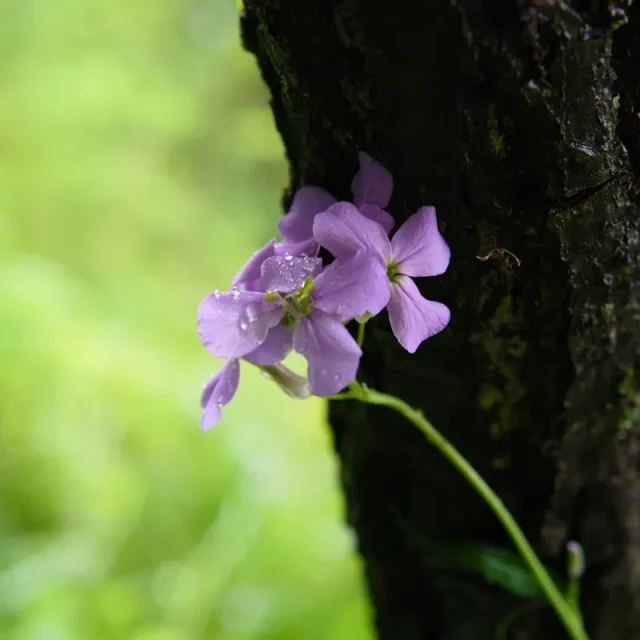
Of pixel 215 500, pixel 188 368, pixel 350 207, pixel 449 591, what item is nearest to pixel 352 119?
pixel 350 207

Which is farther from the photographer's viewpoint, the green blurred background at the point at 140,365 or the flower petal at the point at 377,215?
the green blurred background at the point at 140,365

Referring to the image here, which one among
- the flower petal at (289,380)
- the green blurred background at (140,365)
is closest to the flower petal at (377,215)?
the flower petal at (289,380)

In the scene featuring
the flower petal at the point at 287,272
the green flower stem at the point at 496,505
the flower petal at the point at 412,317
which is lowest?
the green flower stem at the point at 496,505

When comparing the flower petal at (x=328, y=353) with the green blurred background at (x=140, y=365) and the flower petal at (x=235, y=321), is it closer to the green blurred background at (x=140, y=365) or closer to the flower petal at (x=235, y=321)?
the flower petal at (x=235, y=321)

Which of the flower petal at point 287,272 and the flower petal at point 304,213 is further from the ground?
the flower petal at point 304,213

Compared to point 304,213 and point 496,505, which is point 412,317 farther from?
point 496,505

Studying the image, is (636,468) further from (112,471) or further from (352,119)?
(112,471)

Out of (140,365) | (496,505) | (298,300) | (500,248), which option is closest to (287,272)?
(298,300)

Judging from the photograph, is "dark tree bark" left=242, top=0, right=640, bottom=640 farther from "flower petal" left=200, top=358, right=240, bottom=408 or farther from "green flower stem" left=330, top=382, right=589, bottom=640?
"flower petal" left=200, top=358, right=240, bottom=408
